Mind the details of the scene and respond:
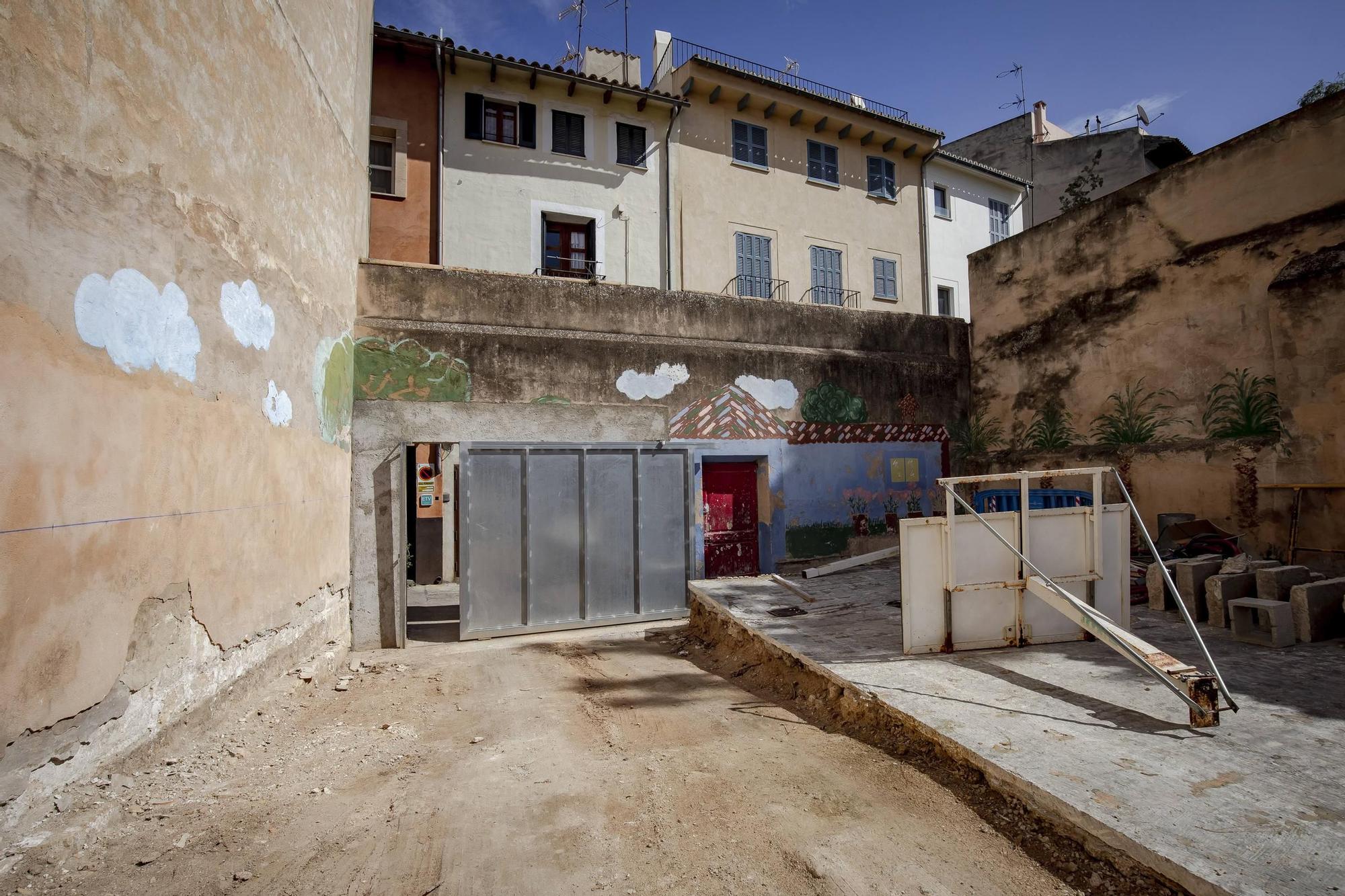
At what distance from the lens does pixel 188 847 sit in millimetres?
3209

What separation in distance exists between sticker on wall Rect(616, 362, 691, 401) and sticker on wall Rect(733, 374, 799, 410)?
933 mm

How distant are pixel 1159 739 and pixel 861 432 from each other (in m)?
7.57

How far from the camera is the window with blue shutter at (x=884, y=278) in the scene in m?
20.2

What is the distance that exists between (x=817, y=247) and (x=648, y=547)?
13177 mm

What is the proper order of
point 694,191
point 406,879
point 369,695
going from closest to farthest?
point 406,879, point 369,695, point 694,191

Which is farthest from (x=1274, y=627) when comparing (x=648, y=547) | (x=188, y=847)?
(x=188, y=847)

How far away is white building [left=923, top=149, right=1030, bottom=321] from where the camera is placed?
21422 millimetres

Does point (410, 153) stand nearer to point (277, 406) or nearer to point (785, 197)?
point (785, 197)

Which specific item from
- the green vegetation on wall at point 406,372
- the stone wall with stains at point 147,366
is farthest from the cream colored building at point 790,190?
the stone wall with stains at point 147,366

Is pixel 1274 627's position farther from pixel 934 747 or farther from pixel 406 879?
pixel 406 879

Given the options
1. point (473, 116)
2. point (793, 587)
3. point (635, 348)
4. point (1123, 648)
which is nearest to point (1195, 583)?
point (1123, 648)

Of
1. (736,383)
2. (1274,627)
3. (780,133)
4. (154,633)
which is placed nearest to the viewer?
(154,633)

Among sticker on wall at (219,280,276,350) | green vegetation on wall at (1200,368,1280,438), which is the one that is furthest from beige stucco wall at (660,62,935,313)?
sticker on wall at (219,280,276,350)

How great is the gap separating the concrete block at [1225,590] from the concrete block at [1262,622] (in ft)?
0.62
